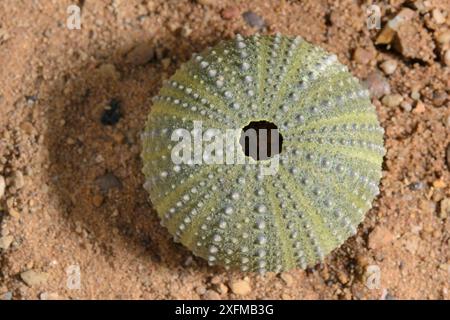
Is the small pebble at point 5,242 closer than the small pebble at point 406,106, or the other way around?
the small pebble at point 5,242

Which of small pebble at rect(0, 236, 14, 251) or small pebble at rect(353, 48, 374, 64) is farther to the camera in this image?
small pebble at rect(353, 48, 374, 64)

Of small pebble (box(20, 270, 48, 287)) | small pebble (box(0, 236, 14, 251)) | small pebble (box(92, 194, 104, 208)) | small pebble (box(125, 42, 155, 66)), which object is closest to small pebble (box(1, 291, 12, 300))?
small pebble (box(20, 270, 48, 287))

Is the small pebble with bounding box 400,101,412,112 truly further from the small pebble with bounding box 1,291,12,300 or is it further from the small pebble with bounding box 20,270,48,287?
the small pebble with bounding box 1,291,12,300

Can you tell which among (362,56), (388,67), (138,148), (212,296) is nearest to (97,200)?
(138,148)

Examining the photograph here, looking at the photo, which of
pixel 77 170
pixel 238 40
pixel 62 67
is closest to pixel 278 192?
pixel 238 40

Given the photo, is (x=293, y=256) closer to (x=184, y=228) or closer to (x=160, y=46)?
(x=184, y=228)

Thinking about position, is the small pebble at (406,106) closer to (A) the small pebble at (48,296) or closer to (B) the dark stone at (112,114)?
(B) the dark stone at (112,114)

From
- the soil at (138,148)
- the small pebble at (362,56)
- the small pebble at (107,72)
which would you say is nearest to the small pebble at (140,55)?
the soil at (138,148)

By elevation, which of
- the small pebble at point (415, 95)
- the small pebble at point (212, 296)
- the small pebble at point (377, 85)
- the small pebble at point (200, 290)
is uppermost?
the small pebble at point (377, 85)

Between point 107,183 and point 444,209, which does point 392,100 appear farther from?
point 107,183
